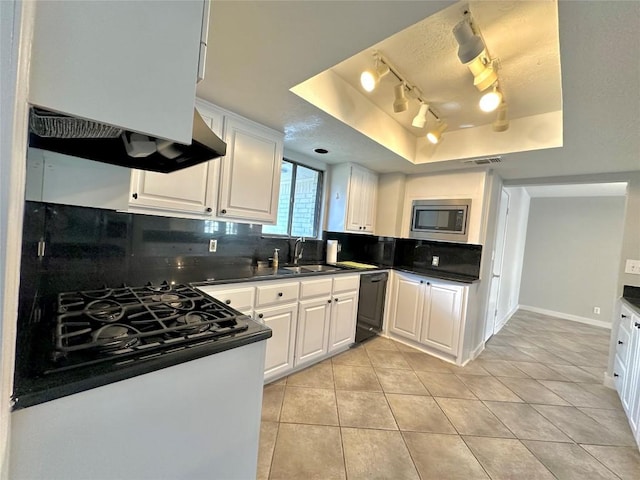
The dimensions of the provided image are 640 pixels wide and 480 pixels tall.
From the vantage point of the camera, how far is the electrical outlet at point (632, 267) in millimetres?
2595

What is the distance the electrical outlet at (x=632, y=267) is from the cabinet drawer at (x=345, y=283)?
258 centimetres

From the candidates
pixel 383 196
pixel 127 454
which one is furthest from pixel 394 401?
pixel 383 196

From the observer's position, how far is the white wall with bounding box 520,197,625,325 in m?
4.76

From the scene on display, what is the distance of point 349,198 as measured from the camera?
10.8 ft

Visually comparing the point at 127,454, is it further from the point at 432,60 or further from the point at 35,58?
the point at 432,60

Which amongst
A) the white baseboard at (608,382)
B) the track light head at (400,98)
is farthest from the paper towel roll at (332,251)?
the white baseboard at (608,382)

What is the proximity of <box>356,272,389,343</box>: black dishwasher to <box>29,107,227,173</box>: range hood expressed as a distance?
2.32 meters

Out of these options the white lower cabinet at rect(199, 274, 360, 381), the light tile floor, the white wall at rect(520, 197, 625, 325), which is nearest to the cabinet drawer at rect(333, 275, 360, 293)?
the white lower cabinet at rect(199, 274, 360, 381)

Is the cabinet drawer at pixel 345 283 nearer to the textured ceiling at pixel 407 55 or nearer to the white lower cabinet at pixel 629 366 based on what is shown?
the textured ceiling at pixel 407 55

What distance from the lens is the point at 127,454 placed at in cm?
76

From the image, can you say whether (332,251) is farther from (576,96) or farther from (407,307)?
(576,96)

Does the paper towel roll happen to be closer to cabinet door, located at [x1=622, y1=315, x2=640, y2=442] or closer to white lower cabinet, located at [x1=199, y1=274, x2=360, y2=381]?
white lower cabinet, located at [x1=199, y1=274, x2=360, y2=381]

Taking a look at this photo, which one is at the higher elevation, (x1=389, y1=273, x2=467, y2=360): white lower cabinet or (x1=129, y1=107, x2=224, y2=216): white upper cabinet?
(x1=129, y1=107, x2=224, y2=216): white upper cabinet

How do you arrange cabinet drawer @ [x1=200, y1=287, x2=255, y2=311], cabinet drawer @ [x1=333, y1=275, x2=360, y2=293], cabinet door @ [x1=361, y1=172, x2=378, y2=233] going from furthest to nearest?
cabinet door @ [x1=361, y1=172, x2=378, y2=233], cabinet drawer @ [x1=333, y1=275, x2=360, y2=293], cabinet drawer @ [x1=200, y1=287, x2=255, y2=311]
